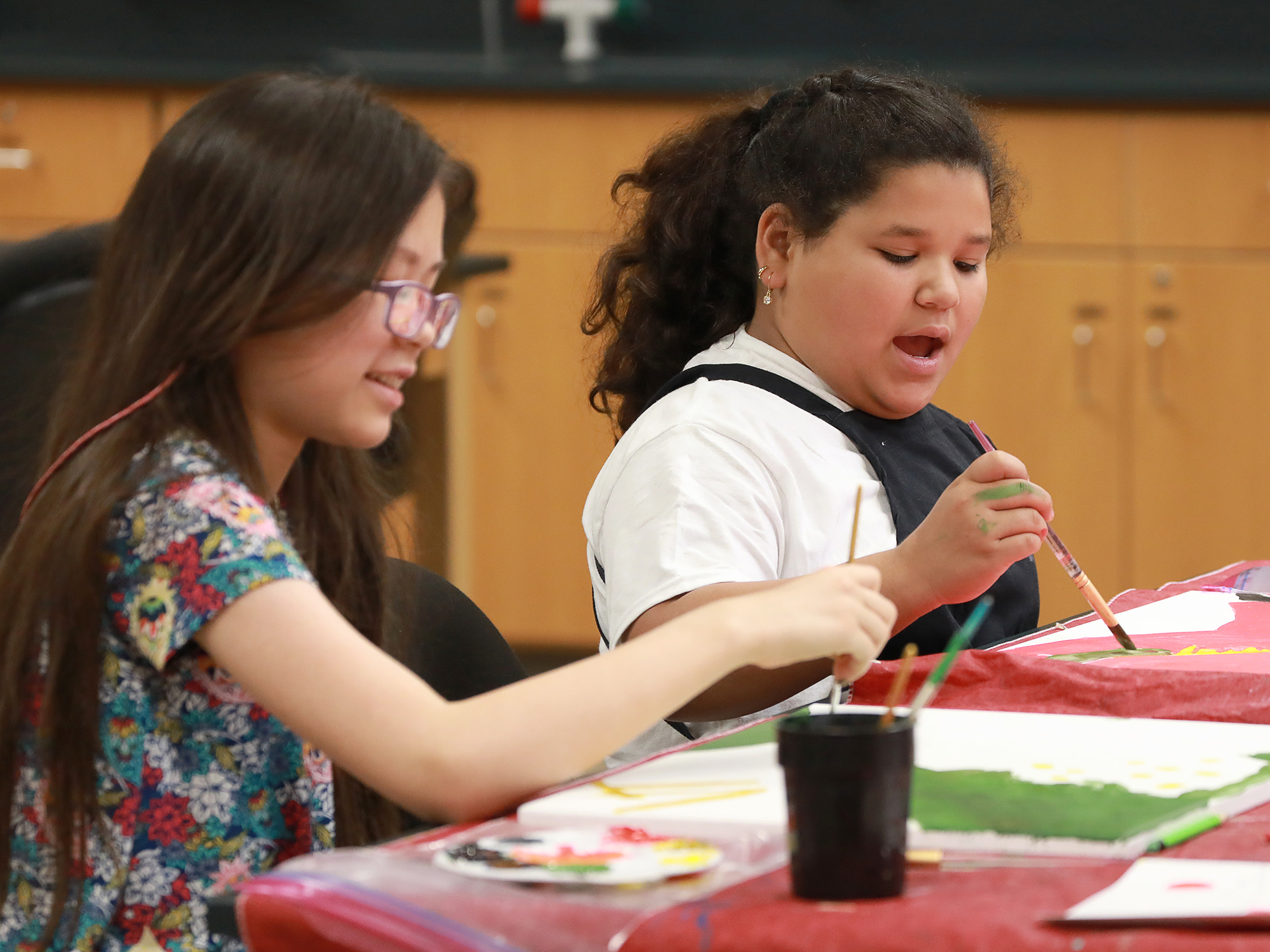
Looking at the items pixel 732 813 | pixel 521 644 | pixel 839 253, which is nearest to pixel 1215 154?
pixel 521 644

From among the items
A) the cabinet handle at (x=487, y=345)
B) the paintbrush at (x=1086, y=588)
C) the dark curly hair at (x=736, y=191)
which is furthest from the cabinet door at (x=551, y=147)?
the paintbrush at (x=1086, y=588)

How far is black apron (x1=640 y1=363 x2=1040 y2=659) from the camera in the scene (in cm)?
131

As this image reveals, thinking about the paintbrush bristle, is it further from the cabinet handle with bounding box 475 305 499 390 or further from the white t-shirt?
the cabinet handle with bounding box 475 305 499 390

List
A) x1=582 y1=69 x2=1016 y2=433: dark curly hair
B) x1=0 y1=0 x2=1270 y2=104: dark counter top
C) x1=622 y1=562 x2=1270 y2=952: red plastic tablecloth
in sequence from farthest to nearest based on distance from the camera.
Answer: x1=0 y1=0 x2=1270 y2=104: dark counter top
x1=582 y1=69 x2=1016 y2=433: dark curly hair
x1=622 y1=562 x2=1270 y2=952: red plastic tablecloth

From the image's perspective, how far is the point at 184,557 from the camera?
0.84m

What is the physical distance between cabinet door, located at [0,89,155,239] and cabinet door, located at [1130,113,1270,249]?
78.9 inches

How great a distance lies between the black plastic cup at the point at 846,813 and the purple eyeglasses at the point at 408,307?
414 millimetres

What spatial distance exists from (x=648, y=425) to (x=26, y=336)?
2.85 feet

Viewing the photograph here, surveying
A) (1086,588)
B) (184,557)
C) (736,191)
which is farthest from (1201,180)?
(184,557)

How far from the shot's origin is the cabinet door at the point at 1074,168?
3.02 m

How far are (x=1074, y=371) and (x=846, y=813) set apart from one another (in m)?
2.59

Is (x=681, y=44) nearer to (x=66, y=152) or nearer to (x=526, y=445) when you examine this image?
Answer: (x=526, y=445)

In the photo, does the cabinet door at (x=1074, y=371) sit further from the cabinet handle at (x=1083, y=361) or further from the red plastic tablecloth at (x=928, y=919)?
the red plastic tablecloth at (x=928, y=919)

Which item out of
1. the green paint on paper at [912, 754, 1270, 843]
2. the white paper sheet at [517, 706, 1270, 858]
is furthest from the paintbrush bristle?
the green paint on paper at [912, 754, 1270, 843]
